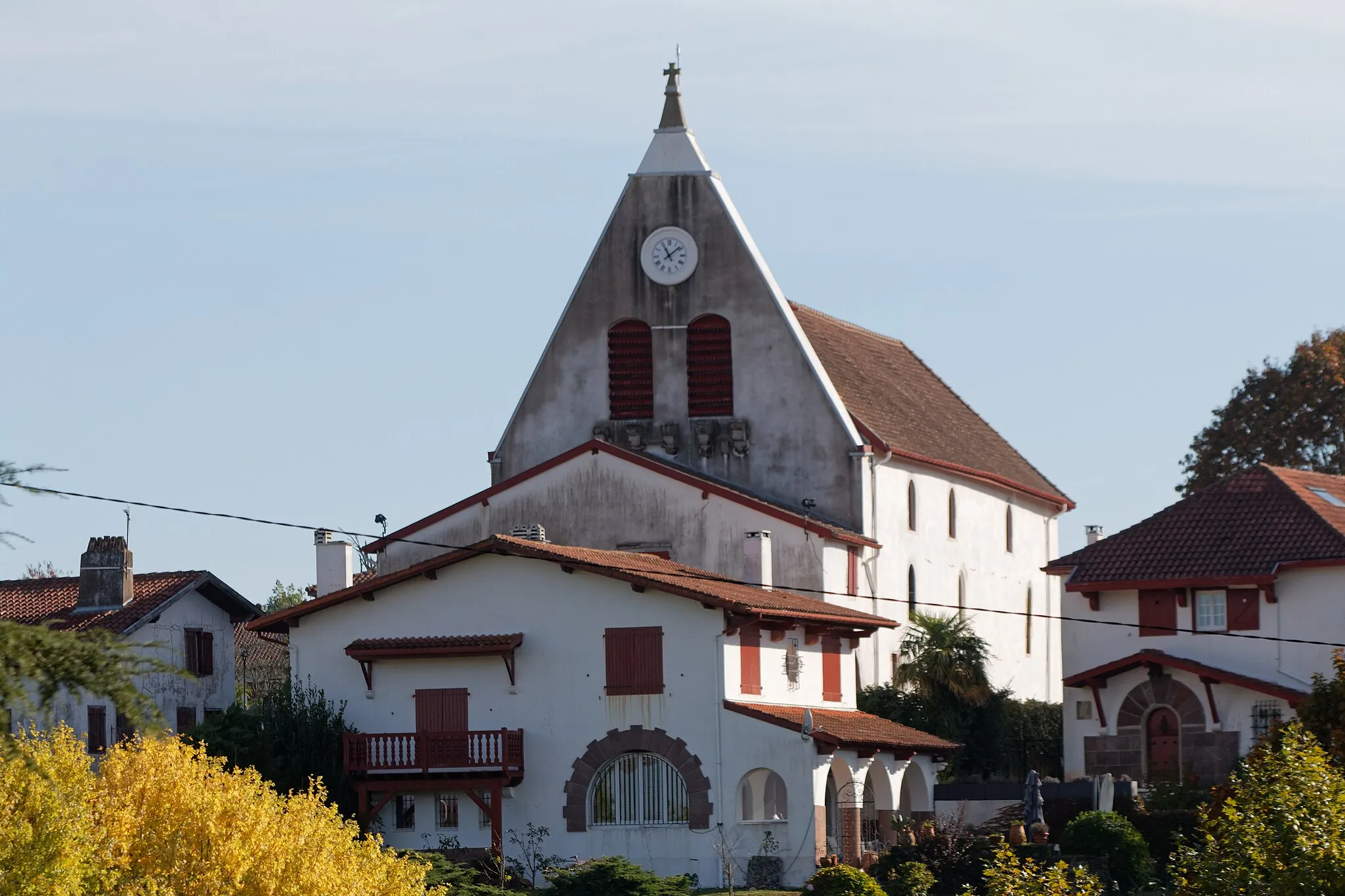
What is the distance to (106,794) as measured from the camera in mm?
35406

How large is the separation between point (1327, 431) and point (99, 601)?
36054mm

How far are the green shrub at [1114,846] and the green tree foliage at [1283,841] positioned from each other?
56.3ft

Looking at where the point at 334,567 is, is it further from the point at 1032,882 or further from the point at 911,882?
the point at 1032,882

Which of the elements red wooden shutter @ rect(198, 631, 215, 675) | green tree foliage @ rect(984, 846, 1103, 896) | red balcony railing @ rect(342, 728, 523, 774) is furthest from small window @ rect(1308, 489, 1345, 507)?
green tree foliage @ rect(984, 846, 1103, 896)

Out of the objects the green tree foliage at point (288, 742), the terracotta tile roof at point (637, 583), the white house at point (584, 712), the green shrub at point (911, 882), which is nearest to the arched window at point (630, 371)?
the terracotta tile roof at point (637, 583)

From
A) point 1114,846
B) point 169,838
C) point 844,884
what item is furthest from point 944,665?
point 169,838

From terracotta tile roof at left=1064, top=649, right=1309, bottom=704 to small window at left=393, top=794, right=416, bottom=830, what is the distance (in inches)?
611

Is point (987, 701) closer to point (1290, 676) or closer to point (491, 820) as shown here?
point (1290, 676)

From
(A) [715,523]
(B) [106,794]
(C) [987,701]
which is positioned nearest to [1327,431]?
(C) [987,701]

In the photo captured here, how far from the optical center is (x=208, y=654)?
64.2 metres

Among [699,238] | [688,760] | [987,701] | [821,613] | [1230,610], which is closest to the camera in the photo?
[688,760]

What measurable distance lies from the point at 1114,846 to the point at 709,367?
2141 cm

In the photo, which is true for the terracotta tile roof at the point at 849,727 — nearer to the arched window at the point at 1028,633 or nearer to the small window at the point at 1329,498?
the small window at the point at 1329,498

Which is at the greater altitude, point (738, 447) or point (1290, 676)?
point (738, 447)
